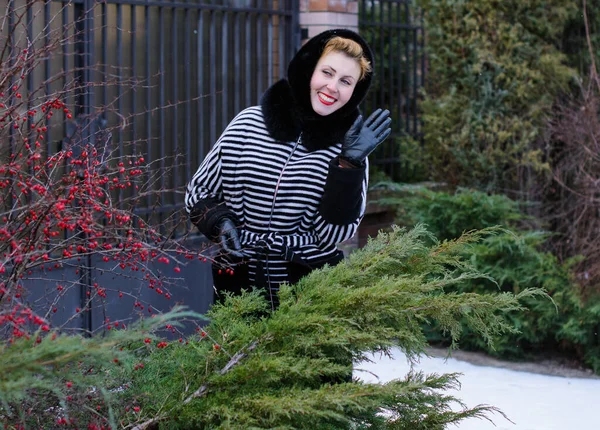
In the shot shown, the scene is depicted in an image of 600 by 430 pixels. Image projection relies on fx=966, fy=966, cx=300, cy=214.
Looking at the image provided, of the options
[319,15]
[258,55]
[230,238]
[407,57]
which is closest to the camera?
[230,238]

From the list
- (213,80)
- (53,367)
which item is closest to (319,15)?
(213,80)

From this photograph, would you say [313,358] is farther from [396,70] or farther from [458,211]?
[396,70]

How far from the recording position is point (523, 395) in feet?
17.1

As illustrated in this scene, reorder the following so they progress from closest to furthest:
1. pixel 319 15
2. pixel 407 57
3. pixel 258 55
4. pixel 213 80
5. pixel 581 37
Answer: pixel 213 80, pixel 258 55, pixel 319 15, pixel 581 37, pixel 407 57

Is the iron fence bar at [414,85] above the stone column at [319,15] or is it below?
below

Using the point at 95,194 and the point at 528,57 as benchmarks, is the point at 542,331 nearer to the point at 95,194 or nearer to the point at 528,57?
the point at 528,57

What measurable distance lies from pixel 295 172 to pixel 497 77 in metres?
A: 3.47

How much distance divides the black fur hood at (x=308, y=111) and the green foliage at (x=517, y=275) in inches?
83.3

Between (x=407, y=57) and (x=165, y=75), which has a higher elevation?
(x=407, y=57)

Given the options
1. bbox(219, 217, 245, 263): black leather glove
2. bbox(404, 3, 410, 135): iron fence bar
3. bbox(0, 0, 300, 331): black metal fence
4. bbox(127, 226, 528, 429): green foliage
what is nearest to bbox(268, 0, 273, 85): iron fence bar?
bbox(0, 0, 300, 331): black metal fence

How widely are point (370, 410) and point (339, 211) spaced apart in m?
1.11

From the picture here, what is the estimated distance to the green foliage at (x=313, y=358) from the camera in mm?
2131

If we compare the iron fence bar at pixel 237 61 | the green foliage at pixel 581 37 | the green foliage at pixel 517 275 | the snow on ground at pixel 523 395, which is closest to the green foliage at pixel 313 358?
the snow on ground at pixel 523 395

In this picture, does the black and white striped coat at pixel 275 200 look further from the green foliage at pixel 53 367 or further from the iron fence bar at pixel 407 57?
the iron fence bar at pixel 407 57
